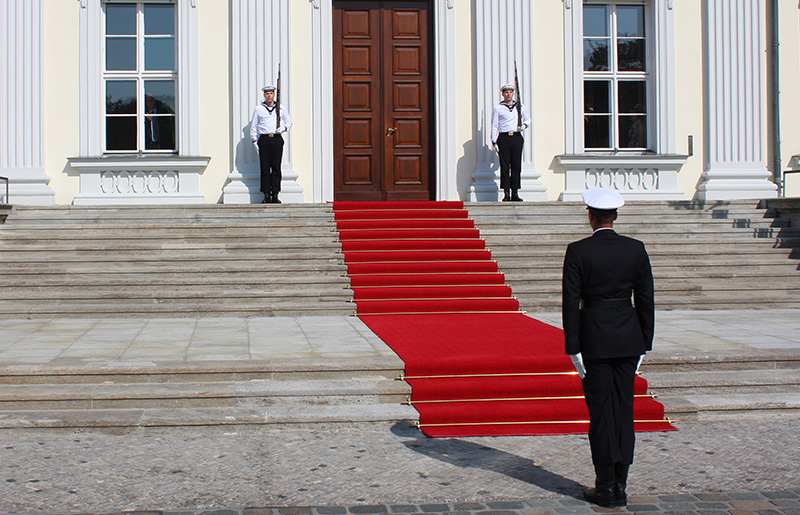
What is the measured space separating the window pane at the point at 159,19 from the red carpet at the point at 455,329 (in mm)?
4261

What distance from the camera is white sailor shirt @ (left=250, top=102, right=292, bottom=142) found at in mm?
12992

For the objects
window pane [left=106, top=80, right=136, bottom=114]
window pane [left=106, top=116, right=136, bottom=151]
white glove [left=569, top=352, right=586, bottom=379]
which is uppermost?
window pane [left=106, top=80, right=136, bottom=114]

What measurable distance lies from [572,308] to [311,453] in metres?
1.92

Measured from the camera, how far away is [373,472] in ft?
16.2

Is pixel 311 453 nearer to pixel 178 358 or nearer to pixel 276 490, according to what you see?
pixel 276 490

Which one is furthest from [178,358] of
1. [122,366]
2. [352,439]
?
[352,439]

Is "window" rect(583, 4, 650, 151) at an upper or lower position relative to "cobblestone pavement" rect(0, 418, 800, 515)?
upper

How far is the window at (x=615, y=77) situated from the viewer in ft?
47.9

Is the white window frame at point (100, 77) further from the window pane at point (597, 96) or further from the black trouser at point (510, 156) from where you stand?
the window pane at point (597, 96)

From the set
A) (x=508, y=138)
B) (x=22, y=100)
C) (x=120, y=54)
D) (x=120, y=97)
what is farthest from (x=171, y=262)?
(x=508, y=138)

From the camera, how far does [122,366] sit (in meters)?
6.43

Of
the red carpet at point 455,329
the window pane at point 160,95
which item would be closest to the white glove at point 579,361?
the red carpet at point 455,329

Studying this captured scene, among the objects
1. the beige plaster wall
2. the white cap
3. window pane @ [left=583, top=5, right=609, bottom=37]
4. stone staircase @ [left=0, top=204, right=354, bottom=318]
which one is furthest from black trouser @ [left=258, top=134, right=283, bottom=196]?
the white cap

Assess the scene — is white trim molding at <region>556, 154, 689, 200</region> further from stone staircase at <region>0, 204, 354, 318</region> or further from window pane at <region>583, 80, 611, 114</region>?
stone staircase at <region>0, 204, 354, 318</region>
